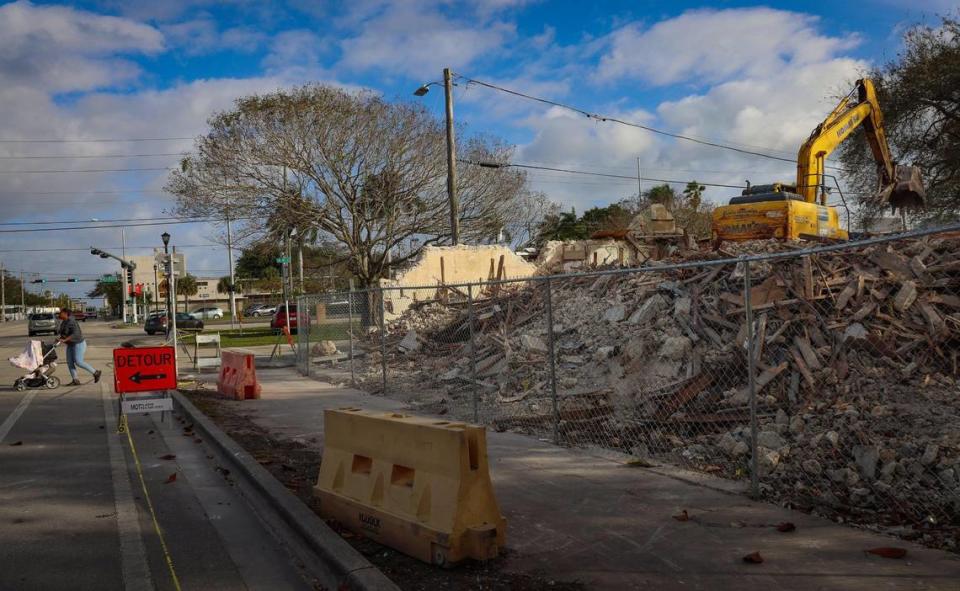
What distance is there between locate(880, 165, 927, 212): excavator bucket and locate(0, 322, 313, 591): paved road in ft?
53.6

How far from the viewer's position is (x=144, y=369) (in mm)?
10844

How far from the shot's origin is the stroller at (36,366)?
52.4ft

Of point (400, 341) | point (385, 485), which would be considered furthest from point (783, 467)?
point (400, 341)

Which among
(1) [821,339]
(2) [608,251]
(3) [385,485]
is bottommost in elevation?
(3) [385,485]

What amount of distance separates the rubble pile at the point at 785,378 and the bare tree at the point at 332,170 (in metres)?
18.2

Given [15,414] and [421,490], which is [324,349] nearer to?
[15,414]

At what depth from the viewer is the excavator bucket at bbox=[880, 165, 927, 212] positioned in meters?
17.8

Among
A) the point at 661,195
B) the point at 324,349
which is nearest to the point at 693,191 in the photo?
the point at 661,195

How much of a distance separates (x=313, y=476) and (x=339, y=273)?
133 feet

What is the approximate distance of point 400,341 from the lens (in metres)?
17.1

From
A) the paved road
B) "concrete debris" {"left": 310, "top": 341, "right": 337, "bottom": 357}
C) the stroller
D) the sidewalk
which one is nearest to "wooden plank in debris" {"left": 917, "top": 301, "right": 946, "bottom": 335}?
A: the sidewalk

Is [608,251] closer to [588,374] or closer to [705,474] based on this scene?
[588,374]

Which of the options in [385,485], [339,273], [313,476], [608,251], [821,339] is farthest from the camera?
[339,273]

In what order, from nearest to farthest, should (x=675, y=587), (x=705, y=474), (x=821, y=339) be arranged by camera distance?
(x=675, y=587), (x=705, y=474), (x=821, y=339)
